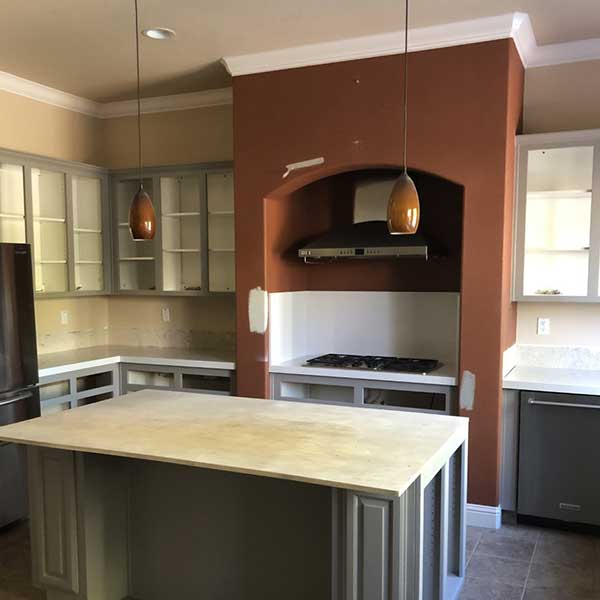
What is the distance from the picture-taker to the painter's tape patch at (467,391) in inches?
134

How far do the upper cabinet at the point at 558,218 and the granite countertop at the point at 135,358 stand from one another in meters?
2.06

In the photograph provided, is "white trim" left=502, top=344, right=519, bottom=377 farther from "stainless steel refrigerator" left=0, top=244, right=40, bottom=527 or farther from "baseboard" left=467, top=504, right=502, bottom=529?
"stainless steel refrigerator" left=0, top=244, right=40, bottom=527

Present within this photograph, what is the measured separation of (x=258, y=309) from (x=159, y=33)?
1779 mm

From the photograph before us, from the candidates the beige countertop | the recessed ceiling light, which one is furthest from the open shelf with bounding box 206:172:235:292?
the beige countertop

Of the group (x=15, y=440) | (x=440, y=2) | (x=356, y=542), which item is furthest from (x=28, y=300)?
(x=440, y=2)

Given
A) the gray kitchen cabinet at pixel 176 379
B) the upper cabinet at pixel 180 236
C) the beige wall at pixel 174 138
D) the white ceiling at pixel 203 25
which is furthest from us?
the beige wall at pixel 174 138

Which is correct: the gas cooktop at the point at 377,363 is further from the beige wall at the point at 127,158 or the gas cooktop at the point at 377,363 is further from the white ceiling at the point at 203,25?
the white ceiling at the point at 203,25

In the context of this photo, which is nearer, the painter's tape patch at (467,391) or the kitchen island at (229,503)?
the kitchen island at (229,503)

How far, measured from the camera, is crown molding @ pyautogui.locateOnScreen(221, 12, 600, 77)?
3.22m

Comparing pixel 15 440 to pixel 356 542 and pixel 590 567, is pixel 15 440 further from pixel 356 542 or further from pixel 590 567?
pixel 590 567

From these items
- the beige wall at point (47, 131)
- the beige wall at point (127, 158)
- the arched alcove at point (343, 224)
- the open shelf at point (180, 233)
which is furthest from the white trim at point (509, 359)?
the beige wall at point (47, 131)

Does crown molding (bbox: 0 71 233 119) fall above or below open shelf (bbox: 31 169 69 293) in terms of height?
above

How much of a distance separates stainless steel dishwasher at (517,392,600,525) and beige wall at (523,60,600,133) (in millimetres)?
1732

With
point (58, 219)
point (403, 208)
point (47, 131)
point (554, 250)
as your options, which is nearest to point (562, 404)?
point (554, 250)
